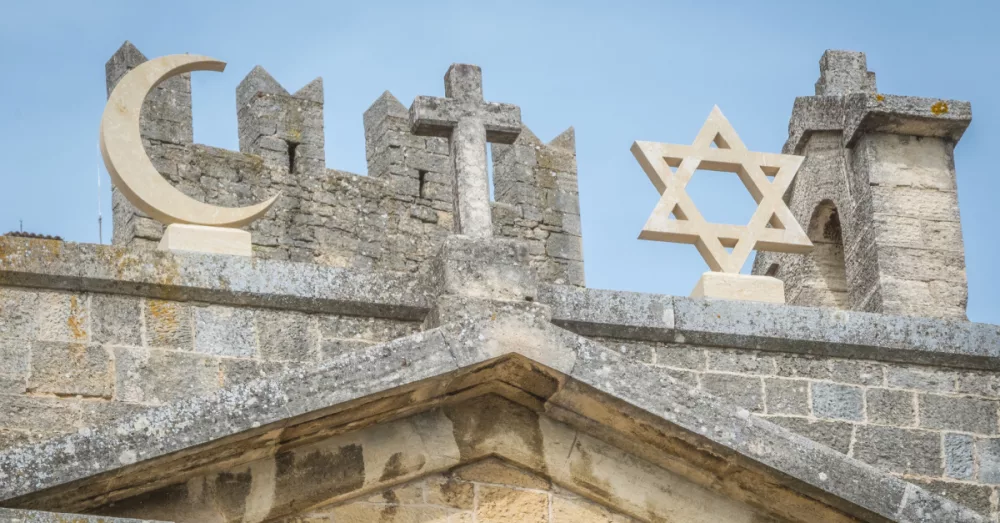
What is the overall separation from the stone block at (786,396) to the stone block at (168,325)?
2.62 m

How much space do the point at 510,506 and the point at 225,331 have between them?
1551mm

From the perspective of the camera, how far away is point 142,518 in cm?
852

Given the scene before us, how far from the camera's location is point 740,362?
1063cm

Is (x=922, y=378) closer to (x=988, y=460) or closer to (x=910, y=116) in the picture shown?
(x=988, y=460)

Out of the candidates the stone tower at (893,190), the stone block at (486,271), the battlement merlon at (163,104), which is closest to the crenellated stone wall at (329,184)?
the battlement merlon at (163,104)

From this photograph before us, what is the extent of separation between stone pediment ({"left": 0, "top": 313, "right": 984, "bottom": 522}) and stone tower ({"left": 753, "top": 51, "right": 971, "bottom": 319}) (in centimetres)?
242

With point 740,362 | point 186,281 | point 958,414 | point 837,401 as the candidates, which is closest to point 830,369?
point 837,401

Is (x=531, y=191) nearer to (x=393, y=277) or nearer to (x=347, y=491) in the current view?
(x=393, y=277)

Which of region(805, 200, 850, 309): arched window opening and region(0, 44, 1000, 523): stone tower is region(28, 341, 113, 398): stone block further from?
region(805, 200, 850, 309): arched window opening

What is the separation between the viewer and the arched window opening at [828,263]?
12672 mm

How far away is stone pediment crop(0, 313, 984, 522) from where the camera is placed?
848 cm

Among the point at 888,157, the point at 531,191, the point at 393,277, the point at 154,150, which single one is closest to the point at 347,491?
the point at 393,277

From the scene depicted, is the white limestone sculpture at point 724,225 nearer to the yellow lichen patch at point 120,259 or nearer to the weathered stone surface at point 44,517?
the yellow lichen patch at point 120,259

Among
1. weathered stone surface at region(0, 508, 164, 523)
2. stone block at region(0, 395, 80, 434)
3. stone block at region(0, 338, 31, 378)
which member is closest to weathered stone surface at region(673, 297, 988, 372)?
stone block at region(0, 395, 80, 434)
